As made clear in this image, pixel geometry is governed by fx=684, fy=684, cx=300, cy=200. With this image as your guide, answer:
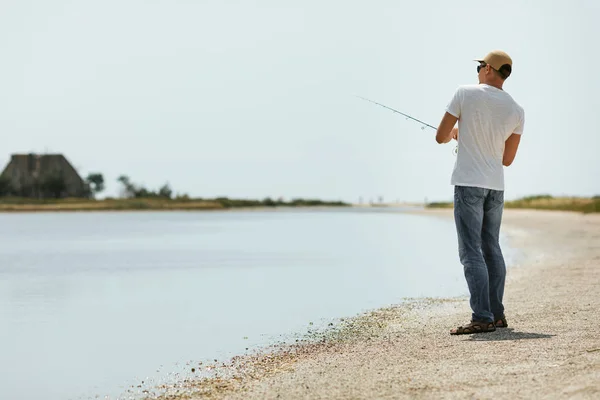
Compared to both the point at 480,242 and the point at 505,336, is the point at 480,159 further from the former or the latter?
the point at 505,336

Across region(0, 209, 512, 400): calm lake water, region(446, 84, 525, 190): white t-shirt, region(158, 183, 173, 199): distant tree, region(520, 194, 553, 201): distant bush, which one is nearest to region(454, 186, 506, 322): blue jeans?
region(446, 84, 525, 190): white t-shirt

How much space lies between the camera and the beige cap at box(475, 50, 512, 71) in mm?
5812

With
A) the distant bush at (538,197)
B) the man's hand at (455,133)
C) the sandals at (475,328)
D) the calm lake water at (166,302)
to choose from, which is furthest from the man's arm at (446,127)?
the distant bush at (538,197)

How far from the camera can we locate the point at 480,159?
5.74 m

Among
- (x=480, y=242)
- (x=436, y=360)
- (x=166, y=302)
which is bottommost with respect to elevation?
(x=166, y=302)

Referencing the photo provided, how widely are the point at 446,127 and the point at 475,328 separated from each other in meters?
1.69

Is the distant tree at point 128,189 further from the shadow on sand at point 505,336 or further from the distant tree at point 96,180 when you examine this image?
the shadow on sand at point 505,336

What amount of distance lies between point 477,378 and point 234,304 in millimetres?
5253

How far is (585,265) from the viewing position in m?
10.8

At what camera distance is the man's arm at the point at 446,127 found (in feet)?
18.8

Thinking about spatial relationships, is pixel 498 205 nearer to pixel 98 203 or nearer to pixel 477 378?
pixel 477 378

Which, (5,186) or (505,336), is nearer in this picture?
(505,336)

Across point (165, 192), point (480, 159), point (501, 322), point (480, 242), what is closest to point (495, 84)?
point (480, 159)

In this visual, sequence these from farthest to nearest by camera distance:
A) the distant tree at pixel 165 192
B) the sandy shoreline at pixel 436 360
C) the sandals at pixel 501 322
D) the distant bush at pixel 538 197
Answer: the distant tree at pixel 165 192
the distant bush at pixel 538 197
the sandals at pixel 501 322
the sandy shoreline at pixel 436 360
